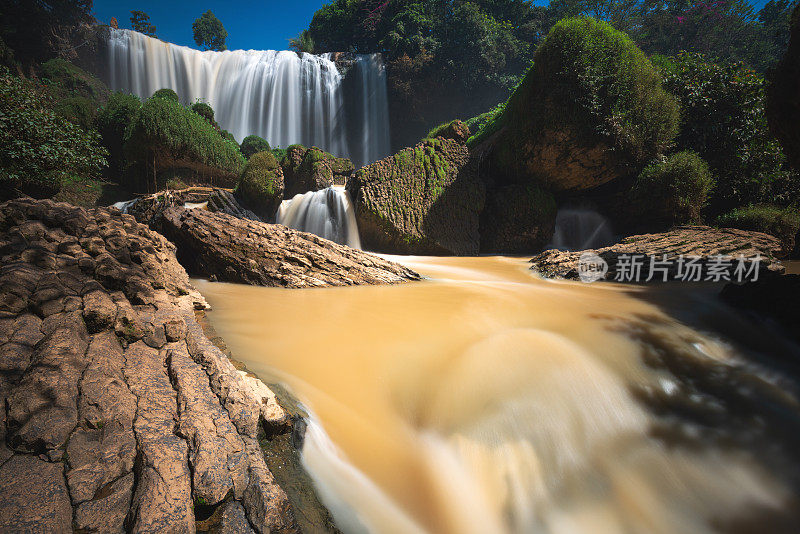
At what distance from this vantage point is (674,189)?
7543 millimetres

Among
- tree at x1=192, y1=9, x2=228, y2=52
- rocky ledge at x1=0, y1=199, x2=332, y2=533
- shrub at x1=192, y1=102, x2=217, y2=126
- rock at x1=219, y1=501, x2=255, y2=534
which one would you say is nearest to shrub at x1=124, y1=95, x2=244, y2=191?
shrub at x1=192, y1=102, x2=217, y2=126

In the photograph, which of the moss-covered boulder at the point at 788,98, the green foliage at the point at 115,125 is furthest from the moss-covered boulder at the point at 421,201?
the green foliage at the point at 115,125

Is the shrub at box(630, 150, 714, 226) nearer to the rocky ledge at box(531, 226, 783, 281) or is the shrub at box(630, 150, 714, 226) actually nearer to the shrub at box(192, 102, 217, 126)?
the rocky ledge at box(531, 226, 783, 281)

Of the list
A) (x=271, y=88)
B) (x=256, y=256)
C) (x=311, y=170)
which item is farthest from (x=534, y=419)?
(x=271, y=88)

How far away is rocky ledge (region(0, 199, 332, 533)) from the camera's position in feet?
2.67

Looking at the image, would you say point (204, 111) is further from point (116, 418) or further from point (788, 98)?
point (788, 98)

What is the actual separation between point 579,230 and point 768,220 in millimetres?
3824

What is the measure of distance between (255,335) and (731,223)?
1052 cm

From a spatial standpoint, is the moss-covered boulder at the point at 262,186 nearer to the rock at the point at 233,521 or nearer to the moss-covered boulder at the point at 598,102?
the moss-covered boulder at the point at 598,102

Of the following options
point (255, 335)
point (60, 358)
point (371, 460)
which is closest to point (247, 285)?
point (255, 335)

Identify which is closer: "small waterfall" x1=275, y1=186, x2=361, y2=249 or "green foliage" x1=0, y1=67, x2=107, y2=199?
"green foliage" x1=0, y1=67, x2=107, y2=199

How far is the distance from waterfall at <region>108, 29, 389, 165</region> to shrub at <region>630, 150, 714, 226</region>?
65.2 ft

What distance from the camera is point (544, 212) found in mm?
9266

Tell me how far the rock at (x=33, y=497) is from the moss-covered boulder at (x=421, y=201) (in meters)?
7.92
